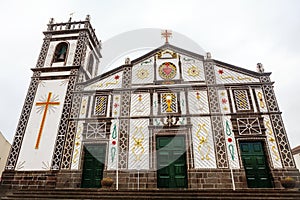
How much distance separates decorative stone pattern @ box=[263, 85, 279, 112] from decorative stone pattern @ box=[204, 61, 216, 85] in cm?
225

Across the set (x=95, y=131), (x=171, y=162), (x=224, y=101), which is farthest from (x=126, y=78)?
(x=224, y=101)

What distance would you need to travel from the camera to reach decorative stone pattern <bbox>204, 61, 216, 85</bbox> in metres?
10.2

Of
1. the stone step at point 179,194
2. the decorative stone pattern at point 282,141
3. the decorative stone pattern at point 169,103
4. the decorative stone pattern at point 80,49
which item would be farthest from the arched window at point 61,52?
the decorative stone pattern at point 282,141

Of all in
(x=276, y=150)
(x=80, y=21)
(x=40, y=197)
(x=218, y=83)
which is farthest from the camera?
(x=80, y=21)

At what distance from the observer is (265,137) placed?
8.72 meters

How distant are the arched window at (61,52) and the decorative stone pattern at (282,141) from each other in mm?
11008

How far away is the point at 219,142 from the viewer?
29.0 ft

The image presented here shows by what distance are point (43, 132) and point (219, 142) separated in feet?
25.7

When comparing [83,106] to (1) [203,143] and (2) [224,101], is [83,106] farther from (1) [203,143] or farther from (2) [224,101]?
(2) [224,101]

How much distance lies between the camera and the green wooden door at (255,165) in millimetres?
8188

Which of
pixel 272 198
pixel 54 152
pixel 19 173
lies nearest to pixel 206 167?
pixel 272 198

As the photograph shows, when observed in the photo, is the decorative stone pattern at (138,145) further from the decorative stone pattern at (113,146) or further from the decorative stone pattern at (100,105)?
the decorative stone pattern at (100,105)

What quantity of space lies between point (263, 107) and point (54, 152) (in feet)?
30.3

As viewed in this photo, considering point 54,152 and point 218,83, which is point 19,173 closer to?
point 54,152
